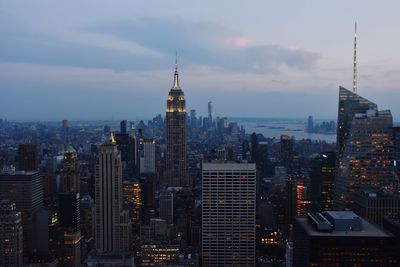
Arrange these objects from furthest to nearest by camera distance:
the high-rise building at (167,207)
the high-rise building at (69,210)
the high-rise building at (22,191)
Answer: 1. the high-rise building at (167,207)
2. the high-rise building at (69,210)
3. the high-rise building at (22,191)

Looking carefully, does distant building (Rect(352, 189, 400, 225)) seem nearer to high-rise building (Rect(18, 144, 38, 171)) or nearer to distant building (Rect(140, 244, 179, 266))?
distant building (Rect(140, 244, 179, 266))

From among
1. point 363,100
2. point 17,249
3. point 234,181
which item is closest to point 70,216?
point 17,249

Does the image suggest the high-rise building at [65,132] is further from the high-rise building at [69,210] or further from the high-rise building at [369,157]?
the high-rise building at [369,157]

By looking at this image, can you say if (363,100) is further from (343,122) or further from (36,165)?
(36,165)

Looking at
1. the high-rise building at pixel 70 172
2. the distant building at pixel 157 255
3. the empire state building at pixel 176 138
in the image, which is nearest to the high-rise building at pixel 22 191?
the high-rise building at pixel 70 172

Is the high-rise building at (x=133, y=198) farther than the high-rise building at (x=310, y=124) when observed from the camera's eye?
No

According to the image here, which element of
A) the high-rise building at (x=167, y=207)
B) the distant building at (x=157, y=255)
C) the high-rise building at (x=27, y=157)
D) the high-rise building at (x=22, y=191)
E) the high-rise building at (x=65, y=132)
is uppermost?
the high-rise building at (x=65, y=132)

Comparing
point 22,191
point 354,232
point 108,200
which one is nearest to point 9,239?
A: point 108,200
